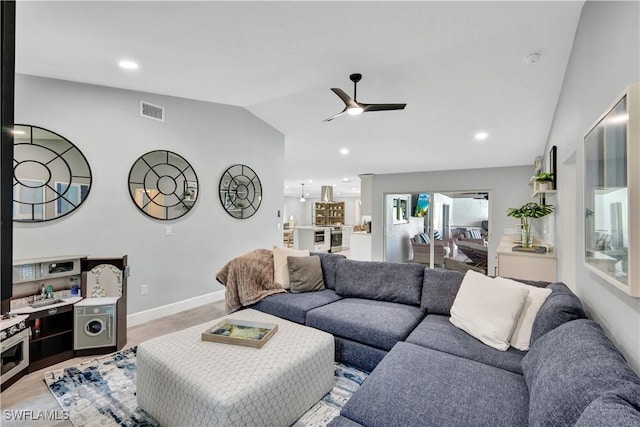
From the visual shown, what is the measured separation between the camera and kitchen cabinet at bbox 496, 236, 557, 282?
112 inches

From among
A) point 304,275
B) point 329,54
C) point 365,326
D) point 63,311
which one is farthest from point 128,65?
point 365,326

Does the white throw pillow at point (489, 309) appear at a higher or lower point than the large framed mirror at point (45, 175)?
lower

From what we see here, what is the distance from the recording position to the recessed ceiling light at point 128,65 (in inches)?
100

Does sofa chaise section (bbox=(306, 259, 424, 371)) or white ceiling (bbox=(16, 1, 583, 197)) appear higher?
white ceiling (bbox=(16, 1, 583, 197))

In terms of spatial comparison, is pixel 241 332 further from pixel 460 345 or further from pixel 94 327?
pixel 94 327

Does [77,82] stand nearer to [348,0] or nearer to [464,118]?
[348,0]

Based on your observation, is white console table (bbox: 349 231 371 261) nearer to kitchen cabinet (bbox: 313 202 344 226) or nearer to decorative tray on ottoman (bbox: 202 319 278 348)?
kitchen cabinet (bbox: 313 202 344 226)

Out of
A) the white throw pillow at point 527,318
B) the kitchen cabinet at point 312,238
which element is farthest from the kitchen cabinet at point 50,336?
the kitchen cabinet at point 312,238

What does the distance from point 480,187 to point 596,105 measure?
507cm

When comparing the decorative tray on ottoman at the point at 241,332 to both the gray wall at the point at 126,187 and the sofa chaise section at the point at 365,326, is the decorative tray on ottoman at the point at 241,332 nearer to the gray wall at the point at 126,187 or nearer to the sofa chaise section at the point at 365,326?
the sofa chaise section at the point at 365,326

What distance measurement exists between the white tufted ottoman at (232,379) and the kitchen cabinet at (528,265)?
221cm

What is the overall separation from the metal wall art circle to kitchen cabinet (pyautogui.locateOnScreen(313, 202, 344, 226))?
23.7 feet

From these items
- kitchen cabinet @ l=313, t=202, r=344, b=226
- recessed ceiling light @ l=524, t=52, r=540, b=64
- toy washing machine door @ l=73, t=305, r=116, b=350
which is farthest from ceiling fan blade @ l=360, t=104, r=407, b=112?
kitchen cabinet @ l=313, t=202, r=344, b=226

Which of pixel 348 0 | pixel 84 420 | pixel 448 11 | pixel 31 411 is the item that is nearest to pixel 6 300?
pixel 84 420
